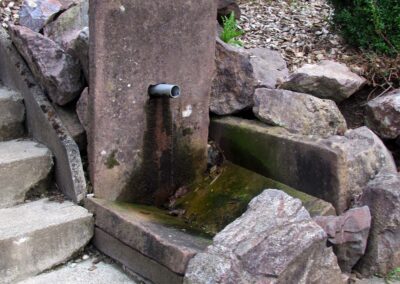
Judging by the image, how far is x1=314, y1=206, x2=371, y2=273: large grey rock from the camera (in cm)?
267

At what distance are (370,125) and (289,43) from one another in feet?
3.93

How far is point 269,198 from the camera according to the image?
2447 mm

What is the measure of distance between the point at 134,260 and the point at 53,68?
1.23 meters

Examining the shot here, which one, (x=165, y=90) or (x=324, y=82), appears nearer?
(x=165, y=90)

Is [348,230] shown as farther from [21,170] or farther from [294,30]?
[294,30]

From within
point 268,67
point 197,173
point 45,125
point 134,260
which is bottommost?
point 134,260

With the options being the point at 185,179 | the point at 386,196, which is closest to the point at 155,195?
the point at 185,179

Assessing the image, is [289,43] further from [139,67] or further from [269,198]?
[269,198]

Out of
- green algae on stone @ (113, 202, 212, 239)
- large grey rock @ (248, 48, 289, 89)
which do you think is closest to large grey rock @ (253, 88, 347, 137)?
large grey rock @ (248, 48, 289, 89)

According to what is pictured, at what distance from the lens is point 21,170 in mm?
2924

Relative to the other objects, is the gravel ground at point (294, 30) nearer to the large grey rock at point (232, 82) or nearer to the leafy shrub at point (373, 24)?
the leafy shrub at point (373, 24)

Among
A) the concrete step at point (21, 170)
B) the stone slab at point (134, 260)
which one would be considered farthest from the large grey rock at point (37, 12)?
the stone slab at point (134, 260)

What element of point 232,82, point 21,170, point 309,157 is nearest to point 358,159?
point 309,157

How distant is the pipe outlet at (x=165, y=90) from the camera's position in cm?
279
